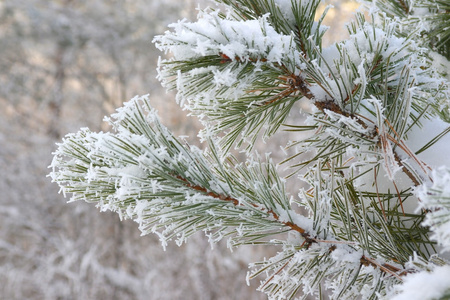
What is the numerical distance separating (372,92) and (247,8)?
0.19m

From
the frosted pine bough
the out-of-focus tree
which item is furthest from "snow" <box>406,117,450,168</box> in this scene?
the out-of-focus tree

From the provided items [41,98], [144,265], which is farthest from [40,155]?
[144,265]

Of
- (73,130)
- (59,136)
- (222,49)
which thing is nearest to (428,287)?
(222,49)

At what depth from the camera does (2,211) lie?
3.92 meters

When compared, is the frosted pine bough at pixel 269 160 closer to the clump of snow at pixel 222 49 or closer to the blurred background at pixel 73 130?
the clump of snow at pixel 222 49

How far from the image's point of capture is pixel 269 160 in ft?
1.70

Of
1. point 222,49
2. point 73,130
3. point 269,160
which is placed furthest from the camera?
point 73,130

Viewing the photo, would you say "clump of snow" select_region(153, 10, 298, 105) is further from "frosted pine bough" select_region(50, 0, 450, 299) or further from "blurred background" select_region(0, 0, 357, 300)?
"blurred background" select_region(0, 0, 357, 300)

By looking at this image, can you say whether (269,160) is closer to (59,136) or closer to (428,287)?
(428,287)

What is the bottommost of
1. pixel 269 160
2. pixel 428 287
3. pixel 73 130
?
pixel 428 287

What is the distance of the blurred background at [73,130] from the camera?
323 cm

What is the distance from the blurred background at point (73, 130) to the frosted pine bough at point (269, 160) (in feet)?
8.61

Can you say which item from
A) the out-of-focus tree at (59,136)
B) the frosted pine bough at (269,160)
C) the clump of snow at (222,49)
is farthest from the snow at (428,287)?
the out-of-focus tree at (59,136)

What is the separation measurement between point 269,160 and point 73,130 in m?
4.10
